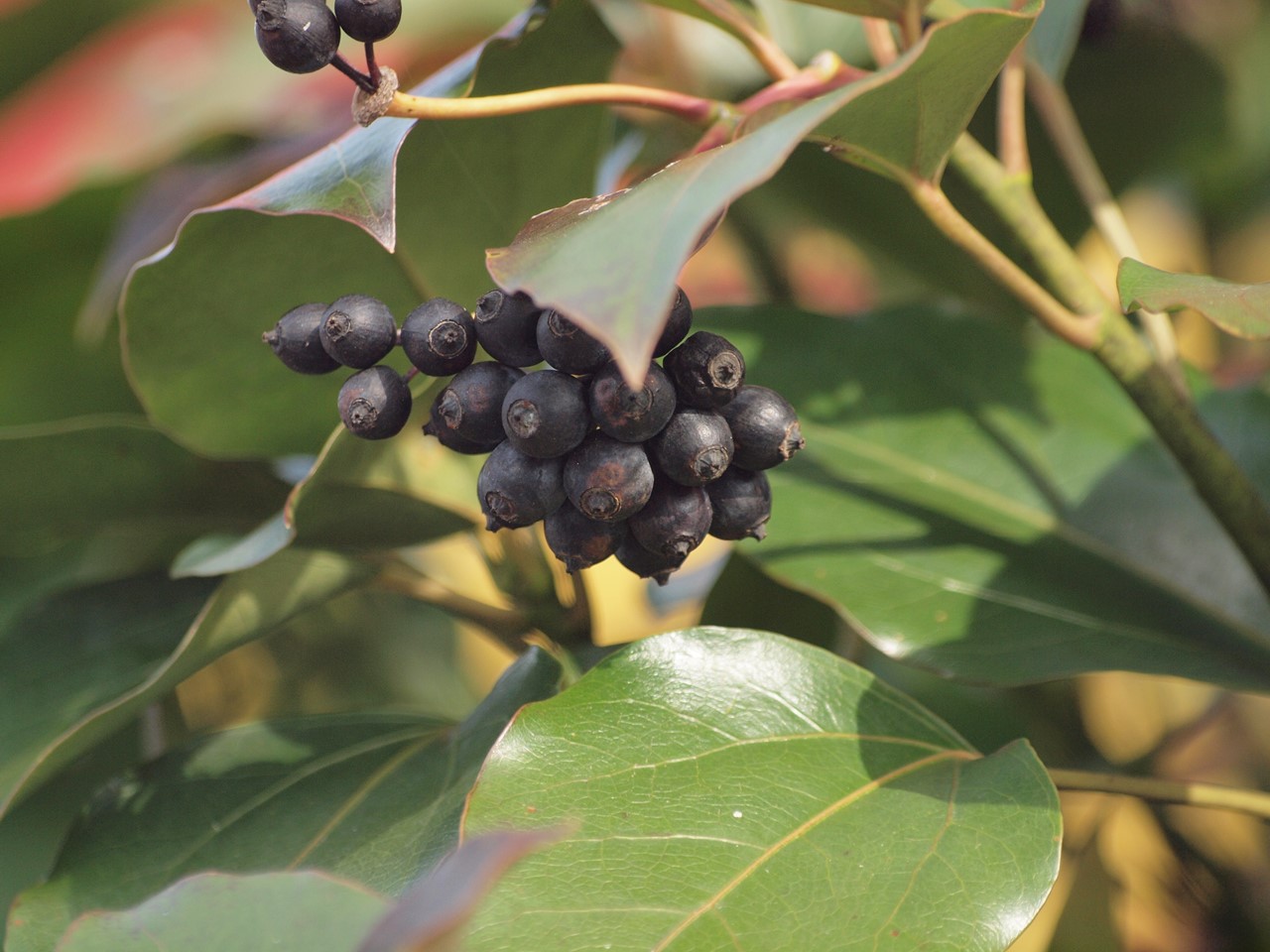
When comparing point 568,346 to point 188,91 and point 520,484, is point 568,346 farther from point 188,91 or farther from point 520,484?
point 188,91

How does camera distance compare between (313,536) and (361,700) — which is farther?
(361,700)

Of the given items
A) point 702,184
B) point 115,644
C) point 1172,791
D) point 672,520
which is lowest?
point 1172,791

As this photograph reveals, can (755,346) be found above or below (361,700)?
above

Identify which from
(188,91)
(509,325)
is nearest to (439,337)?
(509,325)

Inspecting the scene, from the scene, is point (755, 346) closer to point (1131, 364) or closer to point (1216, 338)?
point (1131, 364)

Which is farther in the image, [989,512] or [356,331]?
[989,512]

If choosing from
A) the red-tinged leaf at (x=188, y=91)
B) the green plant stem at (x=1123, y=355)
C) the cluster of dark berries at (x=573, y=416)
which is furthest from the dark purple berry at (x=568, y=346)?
the red-tinged leaf at (x=188, y=91)

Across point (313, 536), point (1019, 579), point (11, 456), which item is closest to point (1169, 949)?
point (1019, 579)
